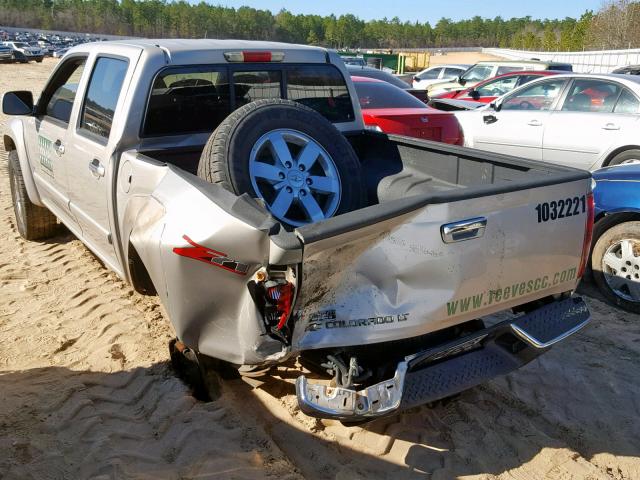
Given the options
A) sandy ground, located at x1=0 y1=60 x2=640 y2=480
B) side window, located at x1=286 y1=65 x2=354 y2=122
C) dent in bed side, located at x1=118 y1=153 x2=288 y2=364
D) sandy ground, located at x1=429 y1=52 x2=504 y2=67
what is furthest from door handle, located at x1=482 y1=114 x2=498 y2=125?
sandy ground, located at x1=429 y1=52 x2=504 y2=67

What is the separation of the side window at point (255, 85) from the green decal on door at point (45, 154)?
1.77 metres

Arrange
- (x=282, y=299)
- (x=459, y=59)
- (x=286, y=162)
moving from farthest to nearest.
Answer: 1. (x=459, y=59)
2. (x=286, y=162)
3. (x=282, y=299)

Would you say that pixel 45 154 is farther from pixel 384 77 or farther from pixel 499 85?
pixel 499 85

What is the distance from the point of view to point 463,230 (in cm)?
277

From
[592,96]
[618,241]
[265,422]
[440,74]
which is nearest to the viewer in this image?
[265,422]

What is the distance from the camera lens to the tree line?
11481cm

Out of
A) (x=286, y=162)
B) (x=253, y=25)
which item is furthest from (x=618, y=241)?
(x=253, y=25)

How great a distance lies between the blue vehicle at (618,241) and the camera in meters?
4.91

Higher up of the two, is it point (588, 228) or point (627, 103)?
point (627, 103)

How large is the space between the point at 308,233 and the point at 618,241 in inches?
139

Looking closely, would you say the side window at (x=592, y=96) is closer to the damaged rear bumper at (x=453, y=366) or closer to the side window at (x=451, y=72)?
the damaged rear bumper at (x=453, y=366)

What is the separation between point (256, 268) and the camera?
101 inches

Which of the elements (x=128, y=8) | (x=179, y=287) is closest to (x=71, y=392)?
(x=179, y=287)

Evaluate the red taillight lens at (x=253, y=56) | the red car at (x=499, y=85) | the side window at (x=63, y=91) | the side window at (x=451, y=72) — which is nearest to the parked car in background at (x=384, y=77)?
the red car at (x=499, y=85)
